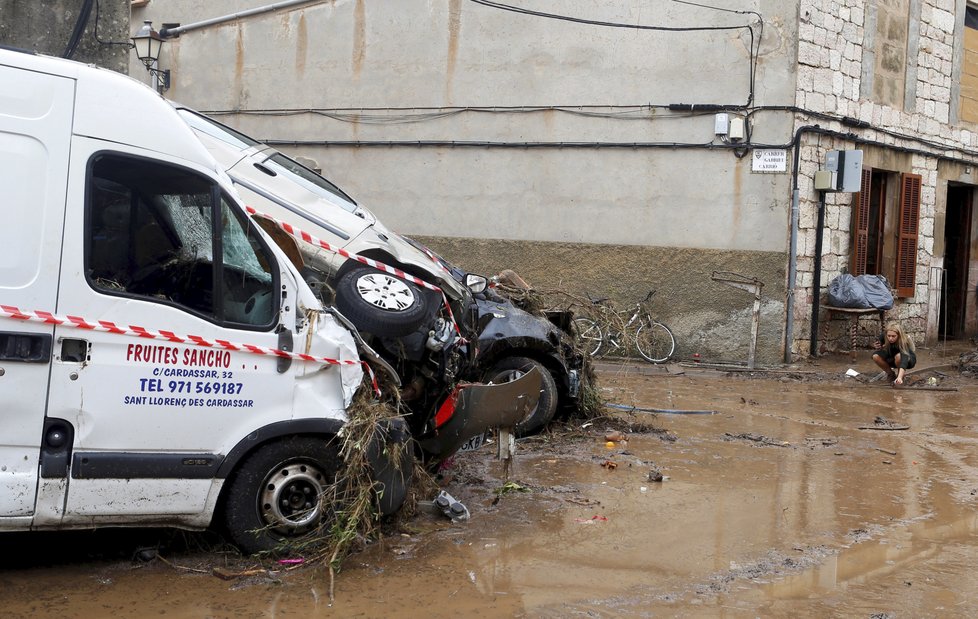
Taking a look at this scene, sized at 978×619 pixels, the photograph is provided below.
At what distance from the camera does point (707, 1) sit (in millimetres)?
14969

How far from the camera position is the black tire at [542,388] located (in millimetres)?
8531

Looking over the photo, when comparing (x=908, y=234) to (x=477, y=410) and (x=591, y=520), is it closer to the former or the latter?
(x=591, y=520)

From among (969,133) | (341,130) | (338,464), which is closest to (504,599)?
(338,464)

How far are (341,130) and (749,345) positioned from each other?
25.8 ft

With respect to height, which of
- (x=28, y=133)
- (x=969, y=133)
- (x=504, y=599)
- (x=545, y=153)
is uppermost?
(x=969, y=133)

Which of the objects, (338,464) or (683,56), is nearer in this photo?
(338,464)

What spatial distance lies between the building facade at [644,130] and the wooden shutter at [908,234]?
0.04 m

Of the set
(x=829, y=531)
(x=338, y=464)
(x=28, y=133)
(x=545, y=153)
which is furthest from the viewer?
(x=545, y=153)

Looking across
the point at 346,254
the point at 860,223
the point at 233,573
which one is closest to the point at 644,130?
the point at 860,223

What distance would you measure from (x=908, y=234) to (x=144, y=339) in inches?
592

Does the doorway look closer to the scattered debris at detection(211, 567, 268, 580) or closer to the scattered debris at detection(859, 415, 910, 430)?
the scattered debris at detection(859, 415, 910, 430)

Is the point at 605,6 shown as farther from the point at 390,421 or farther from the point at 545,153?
the point at 390,421

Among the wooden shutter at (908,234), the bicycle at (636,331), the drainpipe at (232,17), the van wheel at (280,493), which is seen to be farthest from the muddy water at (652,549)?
the drainpipe at (232,17)

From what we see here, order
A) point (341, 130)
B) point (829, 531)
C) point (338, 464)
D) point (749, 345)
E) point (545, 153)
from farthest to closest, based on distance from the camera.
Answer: point (341, 130)
point (545, 153)
point (749, 345)
point (829, 531)
point (338, 464)
